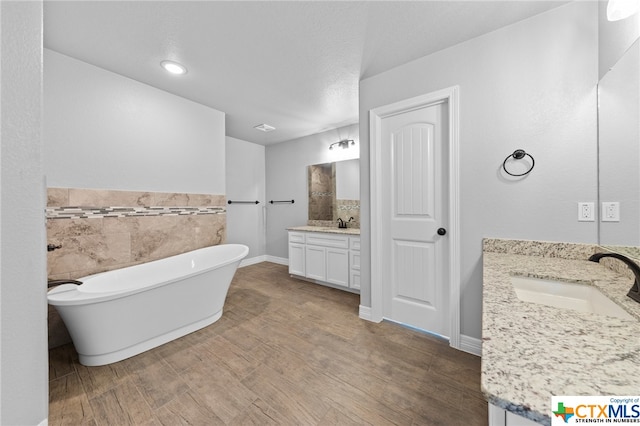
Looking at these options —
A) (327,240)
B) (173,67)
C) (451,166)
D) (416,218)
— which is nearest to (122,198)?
(173,67)

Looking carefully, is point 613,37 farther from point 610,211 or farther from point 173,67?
point 173,67

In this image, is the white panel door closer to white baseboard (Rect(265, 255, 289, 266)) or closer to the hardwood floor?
the hardwood floor

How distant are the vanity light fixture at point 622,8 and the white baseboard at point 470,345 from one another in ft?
6.84

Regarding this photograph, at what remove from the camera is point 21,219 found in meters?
0.64

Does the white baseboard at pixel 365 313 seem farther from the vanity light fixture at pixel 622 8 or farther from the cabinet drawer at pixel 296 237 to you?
the vanity light fixture at pixel 622 8

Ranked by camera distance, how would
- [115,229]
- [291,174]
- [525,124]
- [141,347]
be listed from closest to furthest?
[525,124], [141,347], [115,229], [291,174]

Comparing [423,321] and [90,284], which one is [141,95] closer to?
[90,284]

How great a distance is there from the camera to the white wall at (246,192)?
420 cm

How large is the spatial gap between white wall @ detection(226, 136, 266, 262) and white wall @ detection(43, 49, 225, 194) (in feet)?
3.67

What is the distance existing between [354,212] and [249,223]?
7.09ft

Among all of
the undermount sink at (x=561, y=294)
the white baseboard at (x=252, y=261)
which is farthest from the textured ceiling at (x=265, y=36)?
the white baseboard at (x=252, y=261)

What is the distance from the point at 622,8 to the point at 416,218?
1562mm

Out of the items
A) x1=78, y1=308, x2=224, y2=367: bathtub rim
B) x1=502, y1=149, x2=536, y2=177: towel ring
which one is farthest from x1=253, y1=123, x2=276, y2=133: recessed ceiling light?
x1=502, y1=149, x2=536, y2=177: towel ring

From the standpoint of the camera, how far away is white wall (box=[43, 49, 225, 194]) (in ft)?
6.40
